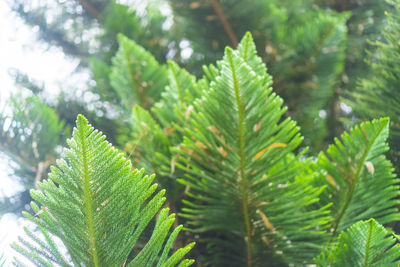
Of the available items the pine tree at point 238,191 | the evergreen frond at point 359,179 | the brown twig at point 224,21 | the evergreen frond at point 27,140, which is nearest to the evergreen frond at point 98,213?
the pine tree at point 238,191

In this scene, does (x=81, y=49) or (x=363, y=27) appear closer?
(x=363, y=27)

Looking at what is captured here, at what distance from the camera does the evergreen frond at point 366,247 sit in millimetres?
494

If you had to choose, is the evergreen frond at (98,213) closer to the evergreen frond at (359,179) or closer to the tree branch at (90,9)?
the evergreen frond at (359,179)

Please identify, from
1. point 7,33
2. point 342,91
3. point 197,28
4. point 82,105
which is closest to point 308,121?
point 342,91

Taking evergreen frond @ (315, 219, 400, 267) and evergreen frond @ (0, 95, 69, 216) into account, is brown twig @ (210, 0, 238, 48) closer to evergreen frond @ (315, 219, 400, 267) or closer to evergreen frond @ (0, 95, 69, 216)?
evergreen frond @ (0, 95, 69, 216)

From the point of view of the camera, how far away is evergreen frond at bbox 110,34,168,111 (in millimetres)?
1054

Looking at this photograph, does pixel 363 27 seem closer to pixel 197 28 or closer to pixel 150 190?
pixel 197 28

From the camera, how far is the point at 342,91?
5.16 ft

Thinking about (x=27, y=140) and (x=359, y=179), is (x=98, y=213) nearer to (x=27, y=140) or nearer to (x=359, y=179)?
(x=359, y=179)

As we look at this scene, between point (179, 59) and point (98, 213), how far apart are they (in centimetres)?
108

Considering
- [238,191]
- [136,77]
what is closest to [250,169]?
[238,191]

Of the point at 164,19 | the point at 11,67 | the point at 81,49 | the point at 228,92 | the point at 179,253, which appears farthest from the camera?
the point at 81,49

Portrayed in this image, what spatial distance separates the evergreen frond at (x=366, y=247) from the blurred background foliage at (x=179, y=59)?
1.14ft

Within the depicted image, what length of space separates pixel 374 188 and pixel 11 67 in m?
1.08
